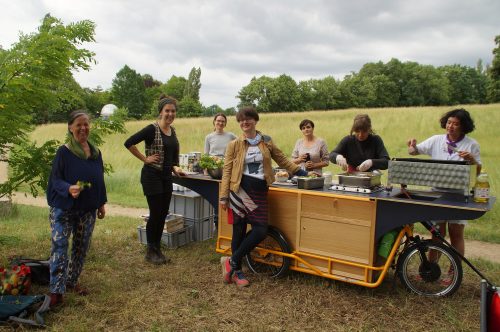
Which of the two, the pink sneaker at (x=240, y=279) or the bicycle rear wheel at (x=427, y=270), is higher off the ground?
the bicycle rear wheel at (x=427, y=270)

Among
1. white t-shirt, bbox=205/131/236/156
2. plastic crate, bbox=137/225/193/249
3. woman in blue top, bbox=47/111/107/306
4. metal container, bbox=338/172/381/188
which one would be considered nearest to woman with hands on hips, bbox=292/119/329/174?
white t-shirt, bbox=205/131/236/156

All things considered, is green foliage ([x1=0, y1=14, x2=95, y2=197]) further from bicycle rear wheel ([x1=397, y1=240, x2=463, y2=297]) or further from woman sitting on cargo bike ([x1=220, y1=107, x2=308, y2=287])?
bicycle rear wheel ([x1=397, y1=240, x2=463, y2=297])

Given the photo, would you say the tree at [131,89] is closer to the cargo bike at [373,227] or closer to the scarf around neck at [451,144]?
the cargo bike at [373,227]

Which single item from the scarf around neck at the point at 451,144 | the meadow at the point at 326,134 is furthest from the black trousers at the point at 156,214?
the meadow at the point at 326,134

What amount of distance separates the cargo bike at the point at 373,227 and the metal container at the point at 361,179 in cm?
7

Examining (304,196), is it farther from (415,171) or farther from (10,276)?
(10,276)

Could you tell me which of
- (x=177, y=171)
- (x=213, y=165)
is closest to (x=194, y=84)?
(x=177, y=171)

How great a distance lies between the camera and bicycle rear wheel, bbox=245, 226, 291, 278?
4.28 m

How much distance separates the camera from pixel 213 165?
489 centimetres

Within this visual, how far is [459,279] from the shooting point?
146 inches

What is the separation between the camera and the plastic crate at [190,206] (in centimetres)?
583

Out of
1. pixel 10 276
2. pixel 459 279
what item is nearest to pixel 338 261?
pixel 459 279

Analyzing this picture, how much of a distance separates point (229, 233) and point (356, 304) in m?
1.66

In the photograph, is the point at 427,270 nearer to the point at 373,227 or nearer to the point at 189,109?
the point at 373,227
